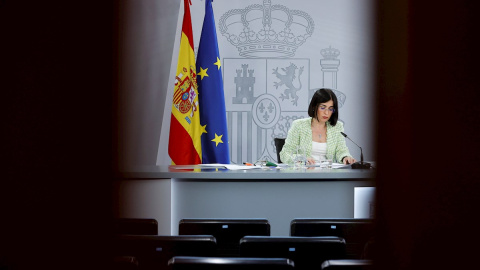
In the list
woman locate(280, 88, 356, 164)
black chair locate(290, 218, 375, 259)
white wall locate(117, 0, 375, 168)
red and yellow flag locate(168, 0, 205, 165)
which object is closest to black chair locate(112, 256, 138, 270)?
black chair locate(290, 218, 375, 259)

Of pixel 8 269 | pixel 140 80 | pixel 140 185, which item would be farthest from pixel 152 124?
pixel 8 269

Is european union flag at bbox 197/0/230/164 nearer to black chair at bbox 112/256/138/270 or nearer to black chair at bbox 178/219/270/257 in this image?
black chair at bbox 178/219/270/257

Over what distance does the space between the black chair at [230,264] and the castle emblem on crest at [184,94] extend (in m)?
3.21

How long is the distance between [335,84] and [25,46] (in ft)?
14.3

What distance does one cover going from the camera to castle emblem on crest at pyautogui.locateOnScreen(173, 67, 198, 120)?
432 centimetres

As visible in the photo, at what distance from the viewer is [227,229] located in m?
1.86

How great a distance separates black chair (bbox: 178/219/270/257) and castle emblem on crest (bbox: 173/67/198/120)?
2.56 meters

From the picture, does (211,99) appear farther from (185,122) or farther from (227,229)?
(227,229)

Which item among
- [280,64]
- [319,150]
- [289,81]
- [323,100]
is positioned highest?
[280,64]

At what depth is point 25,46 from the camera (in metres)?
0.98

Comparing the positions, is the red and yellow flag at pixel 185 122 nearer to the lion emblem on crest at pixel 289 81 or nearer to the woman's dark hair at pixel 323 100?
the lion emblem on crest at pixel 289 81

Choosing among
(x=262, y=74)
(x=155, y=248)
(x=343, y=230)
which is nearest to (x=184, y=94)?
(x=262, y=74)

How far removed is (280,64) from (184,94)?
4.22ft

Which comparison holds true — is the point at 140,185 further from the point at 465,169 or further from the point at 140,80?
the point at 140,80
